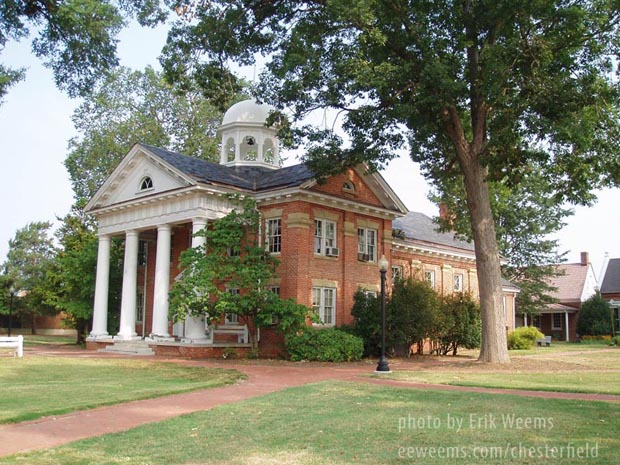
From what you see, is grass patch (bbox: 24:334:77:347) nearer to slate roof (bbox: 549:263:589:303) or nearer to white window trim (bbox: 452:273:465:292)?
white window trim (bbox: 452:273:465:292)

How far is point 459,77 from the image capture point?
21.4 m

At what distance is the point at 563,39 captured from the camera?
19.9 m

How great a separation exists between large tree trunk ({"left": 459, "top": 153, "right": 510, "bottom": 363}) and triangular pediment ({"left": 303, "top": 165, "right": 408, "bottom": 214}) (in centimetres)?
552

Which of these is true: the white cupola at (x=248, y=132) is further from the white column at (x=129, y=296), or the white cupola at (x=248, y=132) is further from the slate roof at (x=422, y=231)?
the slate roof at (x=422, y=231)

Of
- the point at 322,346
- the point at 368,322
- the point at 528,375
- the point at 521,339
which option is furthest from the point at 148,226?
the point at 521,339

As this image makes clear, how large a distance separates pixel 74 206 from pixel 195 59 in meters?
23.5

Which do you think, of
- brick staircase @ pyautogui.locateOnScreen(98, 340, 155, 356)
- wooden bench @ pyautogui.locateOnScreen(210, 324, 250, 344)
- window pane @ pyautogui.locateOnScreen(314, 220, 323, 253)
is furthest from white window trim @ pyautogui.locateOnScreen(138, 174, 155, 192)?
window pane @ pyautogui.locateOnScreen(314, 220, 323, 253)

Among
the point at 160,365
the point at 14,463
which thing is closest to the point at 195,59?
the point at 160,365

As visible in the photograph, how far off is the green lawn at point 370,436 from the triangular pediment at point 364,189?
1665 cm

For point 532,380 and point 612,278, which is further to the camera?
point 612,278

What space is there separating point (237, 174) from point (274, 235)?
165 inches

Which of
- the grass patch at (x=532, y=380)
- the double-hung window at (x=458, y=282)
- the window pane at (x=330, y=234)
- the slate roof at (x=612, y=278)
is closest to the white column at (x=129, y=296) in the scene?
the window pane at (x=330, y=234)

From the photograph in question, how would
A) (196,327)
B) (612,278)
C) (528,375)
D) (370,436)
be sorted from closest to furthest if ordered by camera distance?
(370,436) → (528,375) → (196,327) → (612,278)

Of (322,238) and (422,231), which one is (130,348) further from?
(422,231)
